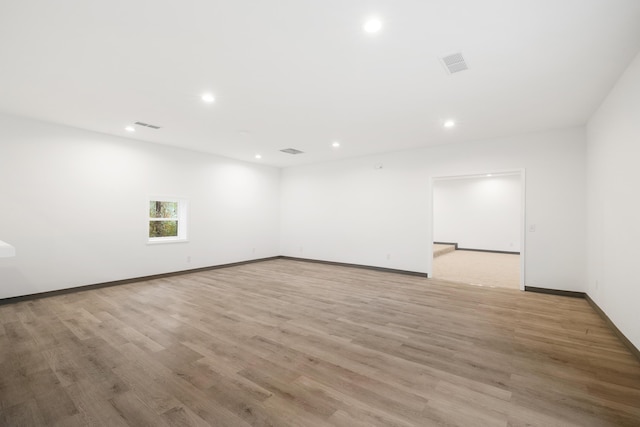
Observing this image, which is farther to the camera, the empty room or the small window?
the small window

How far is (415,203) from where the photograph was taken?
6184 millimetres

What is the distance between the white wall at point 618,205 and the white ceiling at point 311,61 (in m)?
0.33

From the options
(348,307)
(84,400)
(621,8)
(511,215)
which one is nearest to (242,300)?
(348,307)

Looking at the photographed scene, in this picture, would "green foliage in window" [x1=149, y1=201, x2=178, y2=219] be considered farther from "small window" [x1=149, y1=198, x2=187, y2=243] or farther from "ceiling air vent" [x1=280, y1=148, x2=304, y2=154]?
"ceiling air vent" [x1=280, y1=148, x2=304, y2=154]

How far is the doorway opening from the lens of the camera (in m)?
8.81

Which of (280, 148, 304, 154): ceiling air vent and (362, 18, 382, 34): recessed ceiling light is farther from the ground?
(362, 18, 382, 34): recessed ceiling light

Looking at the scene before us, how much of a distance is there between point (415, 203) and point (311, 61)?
424 centimetres

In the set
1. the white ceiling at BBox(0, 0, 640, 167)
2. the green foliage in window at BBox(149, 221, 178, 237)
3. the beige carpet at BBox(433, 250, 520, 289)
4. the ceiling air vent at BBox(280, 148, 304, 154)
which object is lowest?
the beige carpet at BBox(433, 250, 520, 289)

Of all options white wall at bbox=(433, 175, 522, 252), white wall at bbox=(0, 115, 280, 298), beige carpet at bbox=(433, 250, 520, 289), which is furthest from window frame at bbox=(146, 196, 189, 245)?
white wall at bbox=(433, 175, 522, 252)

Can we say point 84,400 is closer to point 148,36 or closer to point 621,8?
point 148,36

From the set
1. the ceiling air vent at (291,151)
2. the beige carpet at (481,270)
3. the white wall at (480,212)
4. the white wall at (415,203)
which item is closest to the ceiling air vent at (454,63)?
the white wall at (415,203)

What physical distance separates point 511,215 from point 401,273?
5.89 m

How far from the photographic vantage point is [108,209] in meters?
5.21

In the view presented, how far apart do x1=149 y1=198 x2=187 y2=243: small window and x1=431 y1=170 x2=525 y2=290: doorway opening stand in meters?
6.51
